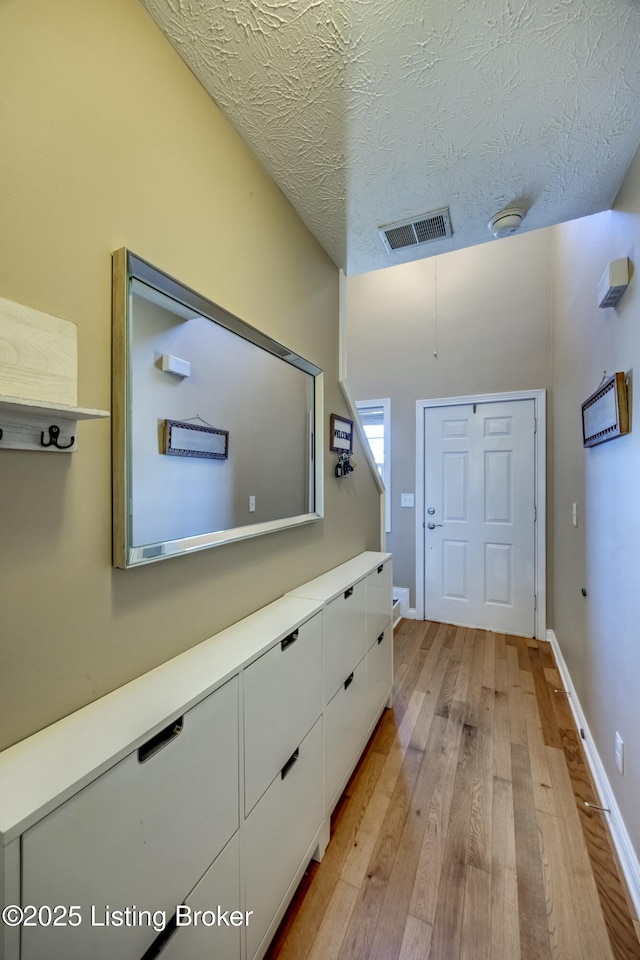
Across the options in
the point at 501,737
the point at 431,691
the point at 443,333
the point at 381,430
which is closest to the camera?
the point at 501,737

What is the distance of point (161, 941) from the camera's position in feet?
2.51

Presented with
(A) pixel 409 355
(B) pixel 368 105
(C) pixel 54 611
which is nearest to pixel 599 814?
(C) pixel 54 611

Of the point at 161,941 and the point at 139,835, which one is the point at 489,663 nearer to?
the point at 161,941

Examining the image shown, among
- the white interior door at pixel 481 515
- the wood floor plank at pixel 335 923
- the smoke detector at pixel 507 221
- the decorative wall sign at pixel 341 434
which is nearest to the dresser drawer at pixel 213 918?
the wood floor plank at pixel 335 923

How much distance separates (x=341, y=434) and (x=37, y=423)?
155cm

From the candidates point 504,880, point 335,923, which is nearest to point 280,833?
point 335,923

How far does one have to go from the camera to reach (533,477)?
331 centimetres

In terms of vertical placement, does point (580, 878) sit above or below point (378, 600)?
below

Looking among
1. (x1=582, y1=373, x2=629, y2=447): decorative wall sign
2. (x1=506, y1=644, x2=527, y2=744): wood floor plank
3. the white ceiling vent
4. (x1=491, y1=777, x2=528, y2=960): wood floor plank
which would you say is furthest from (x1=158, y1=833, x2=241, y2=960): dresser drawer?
the white ceiling vent

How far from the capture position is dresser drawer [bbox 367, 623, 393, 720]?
199cm

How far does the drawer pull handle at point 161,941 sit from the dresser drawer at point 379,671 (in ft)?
4.22

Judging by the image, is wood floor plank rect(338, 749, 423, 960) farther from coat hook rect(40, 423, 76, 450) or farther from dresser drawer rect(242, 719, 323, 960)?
coat hook rect(40, 423, 76, 450)

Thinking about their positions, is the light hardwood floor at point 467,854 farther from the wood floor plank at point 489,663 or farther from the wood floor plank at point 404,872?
the wood floor plank at point 489,663

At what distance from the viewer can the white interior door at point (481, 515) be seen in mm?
3350
